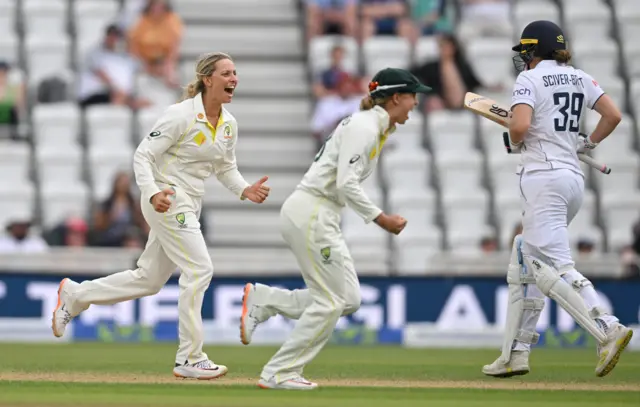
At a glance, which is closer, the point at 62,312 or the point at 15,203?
the point at 62,312

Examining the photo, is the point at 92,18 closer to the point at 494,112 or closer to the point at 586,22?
the point at 586,22

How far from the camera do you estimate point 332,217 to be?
7434 millimetres

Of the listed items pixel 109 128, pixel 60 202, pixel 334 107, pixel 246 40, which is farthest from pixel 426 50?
pixel 60 202

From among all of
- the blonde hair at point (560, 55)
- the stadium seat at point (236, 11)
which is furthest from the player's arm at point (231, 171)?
the stadium seat at point (236, 11)

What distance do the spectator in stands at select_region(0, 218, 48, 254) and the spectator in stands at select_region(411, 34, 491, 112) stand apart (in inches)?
177

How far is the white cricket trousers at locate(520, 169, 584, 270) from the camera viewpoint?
788 centimetres

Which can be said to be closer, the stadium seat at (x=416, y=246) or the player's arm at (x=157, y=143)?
the player's arm at (x=157, y=143)

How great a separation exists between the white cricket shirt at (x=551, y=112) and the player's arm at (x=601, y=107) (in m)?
0.04

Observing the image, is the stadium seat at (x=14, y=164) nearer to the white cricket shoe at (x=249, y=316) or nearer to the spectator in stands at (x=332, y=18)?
the spectator in stands at (x=332, y=18)

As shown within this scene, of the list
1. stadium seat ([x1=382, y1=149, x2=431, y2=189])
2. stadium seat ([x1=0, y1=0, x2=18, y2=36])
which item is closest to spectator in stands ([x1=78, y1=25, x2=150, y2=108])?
stadium seat ([x1=0, y1=0, x2=18, y2=36])

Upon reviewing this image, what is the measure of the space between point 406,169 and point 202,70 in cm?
653

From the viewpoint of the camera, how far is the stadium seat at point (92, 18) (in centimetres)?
1566

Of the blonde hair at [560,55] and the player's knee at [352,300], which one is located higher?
the blonde hair at [560,55]

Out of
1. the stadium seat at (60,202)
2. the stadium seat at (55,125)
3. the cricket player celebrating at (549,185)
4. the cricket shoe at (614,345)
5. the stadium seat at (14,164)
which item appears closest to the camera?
the cricket shoe at (614,345)
